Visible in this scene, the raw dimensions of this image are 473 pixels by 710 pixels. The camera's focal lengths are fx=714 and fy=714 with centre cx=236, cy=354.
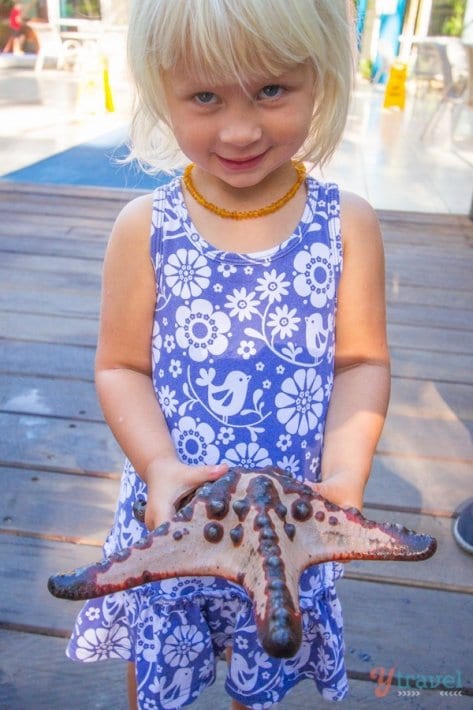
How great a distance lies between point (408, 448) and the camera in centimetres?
217

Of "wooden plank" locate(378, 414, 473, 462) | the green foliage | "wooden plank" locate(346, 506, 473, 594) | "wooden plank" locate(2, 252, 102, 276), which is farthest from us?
the green foliage

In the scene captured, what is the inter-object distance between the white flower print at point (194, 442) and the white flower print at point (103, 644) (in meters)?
0.34

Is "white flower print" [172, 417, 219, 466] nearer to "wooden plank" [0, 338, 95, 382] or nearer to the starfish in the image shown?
the starfish

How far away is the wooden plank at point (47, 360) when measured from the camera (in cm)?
247

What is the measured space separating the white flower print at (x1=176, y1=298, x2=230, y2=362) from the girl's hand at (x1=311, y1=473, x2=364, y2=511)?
0.79ft

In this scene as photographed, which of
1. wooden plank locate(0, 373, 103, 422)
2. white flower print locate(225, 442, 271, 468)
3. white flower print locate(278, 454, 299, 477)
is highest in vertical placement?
white flower print locate(225, 442, 271, 468)

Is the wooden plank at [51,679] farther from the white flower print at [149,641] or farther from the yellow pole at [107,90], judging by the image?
the yellow pole at [107,90]

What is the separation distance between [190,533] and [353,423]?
15.3 inches

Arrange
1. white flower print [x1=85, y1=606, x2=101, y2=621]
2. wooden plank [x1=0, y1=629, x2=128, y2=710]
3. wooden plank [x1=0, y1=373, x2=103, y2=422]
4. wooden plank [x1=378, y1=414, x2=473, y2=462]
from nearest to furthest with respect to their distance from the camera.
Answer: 1. white flower print [x1=85, y1=606, x2=101, y2=621]
2. wooden plank [x1=0, y1=629, x2=128, y2=710]
3. wooden plank [x1=378, y1=414, x2=473, y2=462]
4. wooden plank [x1=0, y1=373, x2=103, y2=422]

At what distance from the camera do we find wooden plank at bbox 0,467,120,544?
69.5 inches

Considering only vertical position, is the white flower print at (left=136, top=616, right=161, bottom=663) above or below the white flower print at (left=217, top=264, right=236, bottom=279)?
below

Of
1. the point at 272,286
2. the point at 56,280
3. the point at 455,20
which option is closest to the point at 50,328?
the point at 56,280

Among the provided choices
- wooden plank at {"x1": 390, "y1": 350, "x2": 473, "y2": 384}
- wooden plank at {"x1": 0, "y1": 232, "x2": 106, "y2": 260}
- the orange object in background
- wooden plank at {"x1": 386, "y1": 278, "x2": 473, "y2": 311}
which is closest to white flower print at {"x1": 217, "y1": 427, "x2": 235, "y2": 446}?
wooden plank at {"x1": 390, "y1": 350, "x2": 473, "y2": 384}

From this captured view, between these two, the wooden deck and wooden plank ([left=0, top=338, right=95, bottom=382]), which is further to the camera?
wooden plank ([left=0, top=338, right=95, bottom=382])
